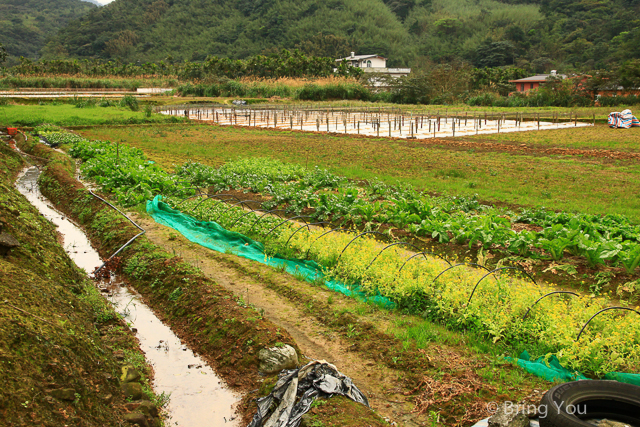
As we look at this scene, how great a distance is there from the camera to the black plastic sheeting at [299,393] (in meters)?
3.84

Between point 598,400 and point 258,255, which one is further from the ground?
point 598,400

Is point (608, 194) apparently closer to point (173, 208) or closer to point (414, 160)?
point (414, 160)

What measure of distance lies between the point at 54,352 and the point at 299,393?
2000 millimetres

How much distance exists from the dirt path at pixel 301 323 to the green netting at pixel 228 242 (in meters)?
0.20

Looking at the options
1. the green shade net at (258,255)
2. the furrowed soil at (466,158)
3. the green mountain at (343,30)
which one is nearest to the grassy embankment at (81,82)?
the green mountain at (343,30)

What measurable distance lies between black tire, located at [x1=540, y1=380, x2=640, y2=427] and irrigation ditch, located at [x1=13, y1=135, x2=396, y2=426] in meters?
1.42

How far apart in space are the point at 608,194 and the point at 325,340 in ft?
32.3

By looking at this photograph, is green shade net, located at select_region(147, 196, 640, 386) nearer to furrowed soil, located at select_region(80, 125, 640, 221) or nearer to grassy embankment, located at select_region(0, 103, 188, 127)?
furrowed soil, located at select_region(80, 125, 640, 221)

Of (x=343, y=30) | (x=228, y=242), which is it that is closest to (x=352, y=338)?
(x=228, y=242)

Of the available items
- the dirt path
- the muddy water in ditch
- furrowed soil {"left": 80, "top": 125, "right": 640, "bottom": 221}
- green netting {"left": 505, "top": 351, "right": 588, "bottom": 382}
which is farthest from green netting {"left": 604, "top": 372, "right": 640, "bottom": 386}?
furrowed soil {"left": 80, "top": 125, "right": 640, "bottom": 221}

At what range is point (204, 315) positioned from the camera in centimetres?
589

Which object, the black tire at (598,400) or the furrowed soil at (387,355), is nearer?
the black tire at (598,400)

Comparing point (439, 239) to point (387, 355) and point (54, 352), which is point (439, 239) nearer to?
point (387, 355)

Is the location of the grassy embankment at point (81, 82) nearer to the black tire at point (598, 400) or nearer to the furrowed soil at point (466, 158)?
the furrowed soil at point (466, 158)
